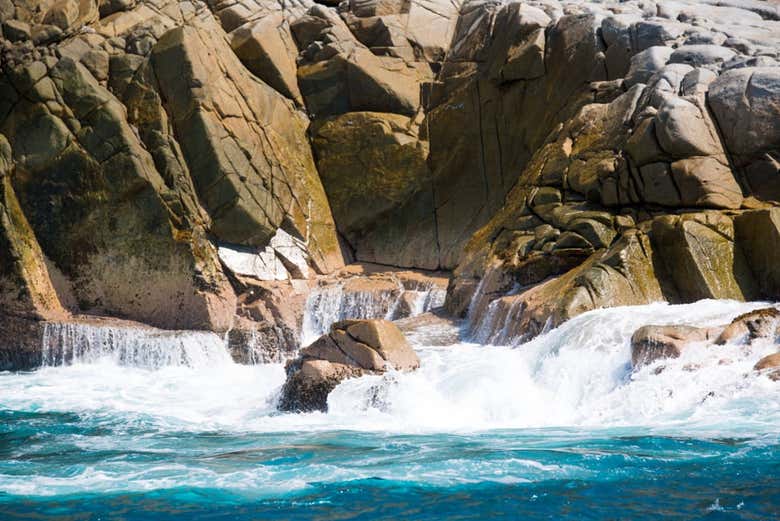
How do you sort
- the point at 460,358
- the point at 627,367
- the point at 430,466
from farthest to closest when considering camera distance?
the point at 460,358
the point at 627,367
the point at 430,466

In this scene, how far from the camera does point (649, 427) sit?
10156mm

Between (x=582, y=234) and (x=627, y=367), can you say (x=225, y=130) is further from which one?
(x=627, y=367)

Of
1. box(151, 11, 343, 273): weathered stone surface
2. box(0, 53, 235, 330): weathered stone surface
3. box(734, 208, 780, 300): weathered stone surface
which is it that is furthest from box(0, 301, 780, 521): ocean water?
box(151, 11, 343, 273): weathered stone surface

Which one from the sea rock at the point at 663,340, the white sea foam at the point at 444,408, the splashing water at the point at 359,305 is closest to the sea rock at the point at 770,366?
the white sea foam at the point at 444,408

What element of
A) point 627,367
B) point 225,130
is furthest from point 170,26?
point 627,367

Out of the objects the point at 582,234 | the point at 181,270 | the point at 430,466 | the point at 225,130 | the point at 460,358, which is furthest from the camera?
the point at 225,130

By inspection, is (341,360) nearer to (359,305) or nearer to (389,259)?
(359,305)

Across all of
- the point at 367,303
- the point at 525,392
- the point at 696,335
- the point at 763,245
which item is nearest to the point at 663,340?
the point at 696,335

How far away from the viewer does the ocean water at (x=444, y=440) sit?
746cm

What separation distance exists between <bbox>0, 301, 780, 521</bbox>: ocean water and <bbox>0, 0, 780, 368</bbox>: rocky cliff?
2.11 meters

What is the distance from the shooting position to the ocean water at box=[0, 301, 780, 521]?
24.5ft

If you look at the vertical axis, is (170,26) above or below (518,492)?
above

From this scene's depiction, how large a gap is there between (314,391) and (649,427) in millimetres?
4608

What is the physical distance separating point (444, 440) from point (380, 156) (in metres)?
13.6
